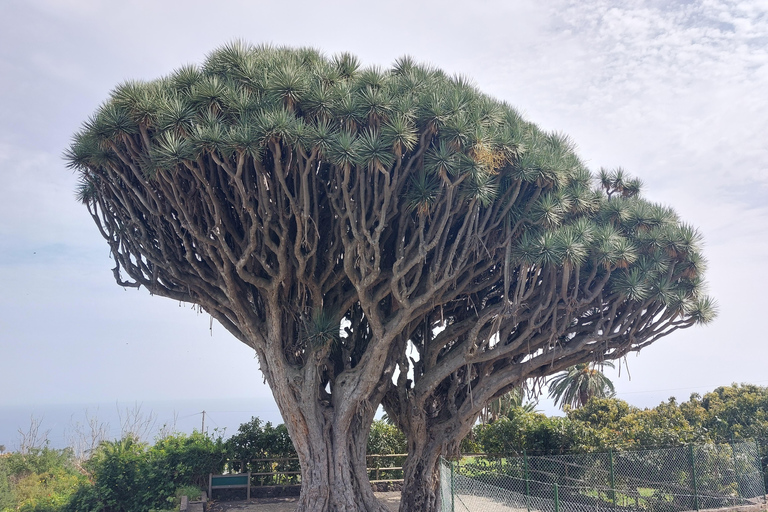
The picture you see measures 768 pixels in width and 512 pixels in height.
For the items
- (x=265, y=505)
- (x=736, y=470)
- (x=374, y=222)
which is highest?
(x=374, y=222)

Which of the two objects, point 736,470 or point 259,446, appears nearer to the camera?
point 736,470

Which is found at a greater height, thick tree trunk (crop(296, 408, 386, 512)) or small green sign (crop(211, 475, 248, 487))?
thick tree trunk (crop(296, 408, 386, 512))

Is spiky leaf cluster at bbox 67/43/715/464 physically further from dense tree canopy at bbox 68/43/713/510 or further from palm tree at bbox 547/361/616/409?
palm tree at bbox 547/361/616/409

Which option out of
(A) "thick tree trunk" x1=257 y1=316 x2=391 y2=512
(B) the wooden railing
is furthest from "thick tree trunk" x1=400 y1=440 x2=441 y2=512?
(B) the wooden railing

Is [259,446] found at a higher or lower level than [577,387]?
lower

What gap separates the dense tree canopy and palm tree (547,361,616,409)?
54.1 feet

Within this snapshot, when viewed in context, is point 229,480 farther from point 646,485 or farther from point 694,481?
point 694,481

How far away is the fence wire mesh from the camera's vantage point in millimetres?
13328

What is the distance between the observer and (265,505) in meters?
15.3

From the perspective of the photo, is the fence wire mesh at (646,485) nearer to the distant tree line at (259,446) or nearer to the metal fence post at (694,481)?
the metal fence post at (694,481)

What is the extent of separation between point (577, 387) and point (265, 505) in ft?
63.7

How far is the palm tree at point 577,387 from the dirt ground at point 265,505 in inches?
618

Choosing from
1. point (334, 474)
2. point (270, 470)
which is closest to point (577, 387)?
point (270, 470)

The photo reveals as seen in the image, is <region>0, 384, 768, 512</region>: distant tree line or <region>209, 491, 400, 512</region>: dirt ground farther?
<region>0, 384, 768, 512</region>: distant tree line
